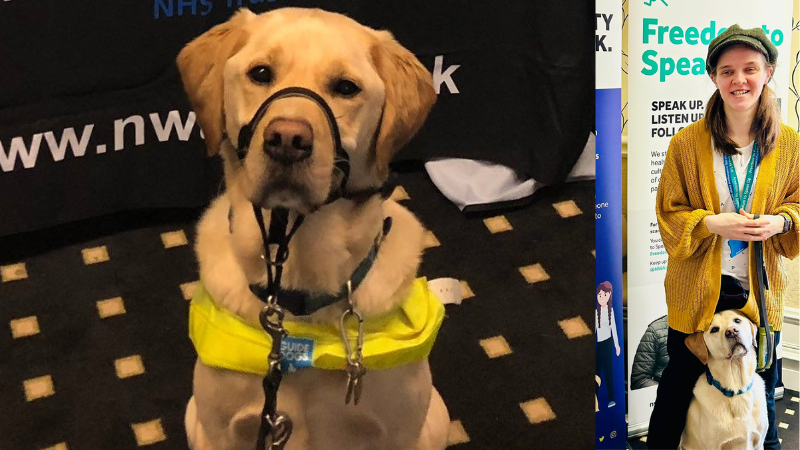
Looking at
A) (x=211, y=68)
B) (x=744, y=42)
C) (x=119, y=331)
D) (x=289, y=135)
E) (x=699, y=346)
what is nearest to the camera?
(x=289, y=135)

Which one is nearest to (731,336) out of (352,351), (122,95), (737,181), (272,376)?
(737,181)

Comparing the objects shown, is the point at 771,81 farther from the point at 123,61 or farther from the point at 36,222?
the point at 36,222

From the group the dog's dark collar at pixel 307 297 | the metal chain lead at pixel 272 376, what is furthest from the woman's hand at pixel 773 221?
the metal chain lead at pixel 272 376

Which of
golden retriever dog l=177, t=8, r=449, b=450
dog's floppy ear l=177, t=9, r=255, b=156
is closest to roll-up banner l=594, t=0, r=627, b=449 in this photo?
golden retriever dog l=177, t=8, r=449, b=450

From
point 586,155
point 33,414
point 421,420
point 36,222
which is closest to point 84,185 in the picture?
point 36,222

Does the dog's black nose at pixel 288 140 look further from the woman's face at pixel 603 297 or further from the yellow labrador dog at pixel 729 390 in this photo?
the yellow labrador dog at pixel 729 390

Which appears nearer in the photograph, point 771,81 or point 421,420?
point 421,420

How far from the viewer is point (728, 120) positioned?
1.24 meters

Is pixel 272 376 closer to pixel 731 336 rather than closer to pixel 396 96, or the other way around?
pixel 396 96

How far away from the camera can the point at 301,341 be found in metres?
0.95

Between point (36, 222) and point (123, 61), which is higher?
point (123, 61)

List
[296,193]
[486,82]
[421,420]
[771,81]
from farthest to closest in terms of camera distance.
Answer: [771,81] → [486,82] → [421,420] → [296,193]

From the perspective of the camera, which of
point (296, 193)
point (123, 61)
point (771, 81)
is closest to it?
point (296, 193)

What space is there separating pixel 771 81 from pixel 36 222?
118cm
